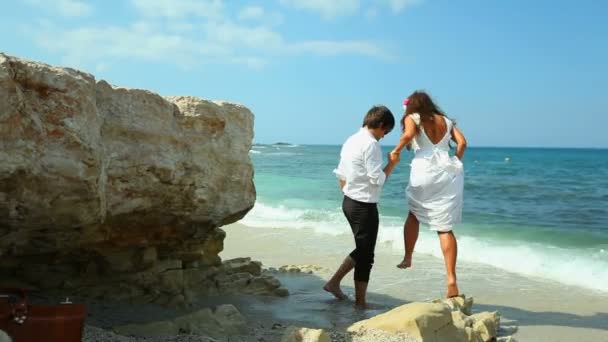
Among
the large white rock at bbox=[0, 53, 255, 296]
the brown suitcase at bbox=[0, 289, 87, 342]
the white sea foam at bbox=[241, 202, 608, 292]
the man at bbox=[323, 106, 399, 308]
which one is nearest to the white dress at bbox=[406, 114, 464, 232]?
the man at bbox=[323, 106, 399, 308]

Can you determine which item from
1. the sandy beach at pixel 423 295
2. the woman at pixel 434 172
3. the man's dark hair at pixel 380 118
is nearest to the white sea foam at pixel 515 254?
the sandy beach at pixel 423 295

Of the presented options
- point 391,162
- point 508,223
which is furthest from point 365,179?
point 508,223

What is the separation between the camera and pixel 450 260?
178 inches

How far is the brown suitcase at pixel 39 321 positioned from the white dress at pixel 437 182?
111 inches

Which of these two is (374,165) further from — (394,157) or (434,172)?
(434,172)

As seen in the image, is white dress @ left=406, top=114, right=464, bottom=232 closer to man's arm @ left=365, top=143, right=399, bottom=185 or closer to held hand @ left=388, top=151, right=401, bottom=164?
held hand @ left=388, top=151, right=401, bottom=164

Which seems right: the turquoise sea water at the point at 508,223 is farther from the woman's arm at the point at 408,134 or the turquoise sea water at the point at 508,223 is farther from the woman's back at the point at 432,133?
the woman's arm at the point at 408,134

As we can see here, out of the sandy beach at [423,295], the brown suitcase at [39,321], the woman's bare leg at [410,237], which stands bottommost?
the sandy beach at [423,295]

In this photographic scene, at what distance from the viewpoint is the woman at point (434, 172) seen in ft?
14.8

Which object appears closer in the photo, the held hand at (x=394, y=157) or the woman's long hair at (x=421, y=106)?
the held hand at (x=394, y=157)

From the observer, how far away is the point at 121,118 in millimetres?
3434

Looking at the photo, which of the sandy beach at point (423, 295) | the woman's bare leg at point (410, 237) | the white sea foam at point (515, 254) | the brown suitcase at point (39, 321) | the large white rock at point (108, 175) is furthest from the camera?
the white sea foam at point (515, 254)

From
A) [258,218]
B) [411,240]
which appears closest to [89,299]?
[411,240]

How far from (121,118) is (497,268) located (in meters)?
5.27
